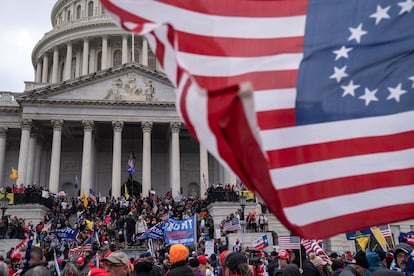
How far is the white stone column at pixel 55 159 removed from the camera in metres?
46.2

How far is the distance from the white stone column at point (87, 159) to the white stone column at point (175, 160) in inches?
315

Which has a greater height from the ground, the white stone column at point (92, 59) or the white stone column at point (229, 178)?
the white stone column at point (92, 59)

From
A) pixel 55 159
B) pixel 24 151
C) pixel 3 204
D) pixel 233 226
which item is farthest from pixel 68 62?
pixel 233 226

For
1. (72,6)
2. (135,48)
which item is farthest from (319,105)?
(72,6)

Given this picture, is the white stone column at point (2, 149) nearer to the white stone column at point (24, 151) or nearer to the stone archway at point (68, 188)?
the white stone column at point (24, 151)

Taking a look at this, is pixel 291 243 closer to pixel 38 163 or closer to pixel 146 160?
pixel 146 160

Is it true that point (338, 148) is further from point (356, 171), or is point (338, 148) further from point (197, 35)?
point (197, 35)

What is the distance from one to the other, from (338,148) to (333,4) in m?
1.34

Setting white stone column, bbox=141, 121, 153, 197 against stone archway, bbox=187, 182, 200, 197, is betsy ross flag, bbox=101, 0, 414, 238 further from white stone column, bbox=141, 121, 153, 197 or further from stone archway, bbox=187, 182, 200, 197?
stone archway, bbox=187, 182, 200, 197

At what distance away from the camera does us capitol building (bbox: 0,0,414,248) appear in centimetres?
4800

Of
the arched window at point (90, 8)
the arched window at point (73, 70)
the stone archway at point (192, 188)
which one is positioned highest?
the arched window at point (90, 8)

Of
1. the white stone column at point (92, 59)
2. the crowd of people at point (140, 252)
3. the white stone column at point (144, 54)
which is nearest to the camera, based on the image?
the crowd of people at point (140, 252)

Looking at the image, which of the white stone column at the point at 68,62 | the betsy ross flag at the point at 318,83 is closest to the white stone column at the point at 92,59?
the white stone column at the point at 68,62

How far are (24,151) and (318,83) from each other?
4656 cm
